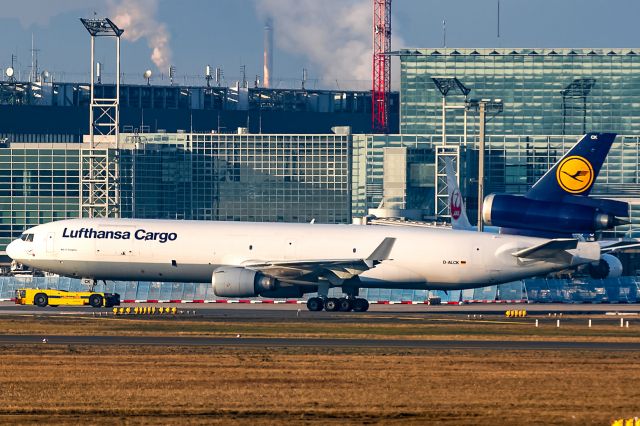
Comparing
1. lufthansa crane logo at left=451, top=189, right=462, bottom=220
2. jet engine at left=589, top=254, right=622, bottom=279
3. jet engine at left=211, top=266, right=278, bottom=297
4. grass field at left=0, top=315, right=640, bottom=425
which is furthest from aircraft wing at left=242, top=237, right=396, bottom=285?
lufthansa crane logo at left=451, top=189, right=462, bottom=220

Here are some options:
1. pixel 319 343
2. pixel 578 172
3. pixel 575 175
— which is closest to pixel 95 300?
pixel 575 175

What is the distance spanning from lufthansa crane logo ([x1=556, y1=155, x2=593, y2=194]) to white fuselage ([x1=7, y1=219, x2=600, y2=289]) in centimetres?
371

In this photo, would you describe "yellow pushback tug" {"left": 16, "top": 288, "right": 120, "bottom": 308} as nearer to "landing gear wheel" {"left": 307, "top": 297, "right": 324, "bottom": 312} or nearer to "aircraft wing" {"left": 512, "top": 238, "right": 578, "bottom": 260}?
"landing gear wheel" {"left": 307, "top": 297, "right": 324, "bottom": 312}

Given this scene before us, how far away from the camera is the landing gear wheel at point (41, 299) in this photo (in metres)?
89.9

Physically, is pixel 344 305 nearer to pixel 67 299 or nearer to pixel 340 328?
pixel 67 299

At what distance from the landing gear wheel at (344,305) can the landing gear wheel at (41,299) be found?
18642 mm

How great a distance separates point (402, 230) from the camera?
89.2 metres

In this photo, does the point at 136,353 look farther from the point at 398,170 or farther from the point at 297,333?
the point at 398,170

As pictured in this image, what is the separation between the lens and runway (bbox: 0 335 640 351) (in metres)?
57.7

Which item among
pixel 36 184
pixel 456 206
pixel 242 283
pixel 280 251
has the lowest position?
pixel 242 283

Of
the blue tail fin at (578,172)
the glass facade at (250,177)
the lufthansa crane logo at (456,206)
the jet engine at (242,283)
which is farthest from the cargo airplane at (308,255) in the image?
the glass facade at (250,177)

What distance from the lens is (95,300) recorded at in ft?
293

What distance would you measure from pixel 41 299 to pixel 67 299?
5.28 feet

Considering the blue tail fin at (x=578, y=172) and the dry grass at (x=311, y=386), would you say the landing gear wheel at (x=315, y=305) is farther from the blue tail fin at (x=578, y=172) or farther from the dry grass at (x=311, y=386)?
the dry grass at (x=311, y=386)
